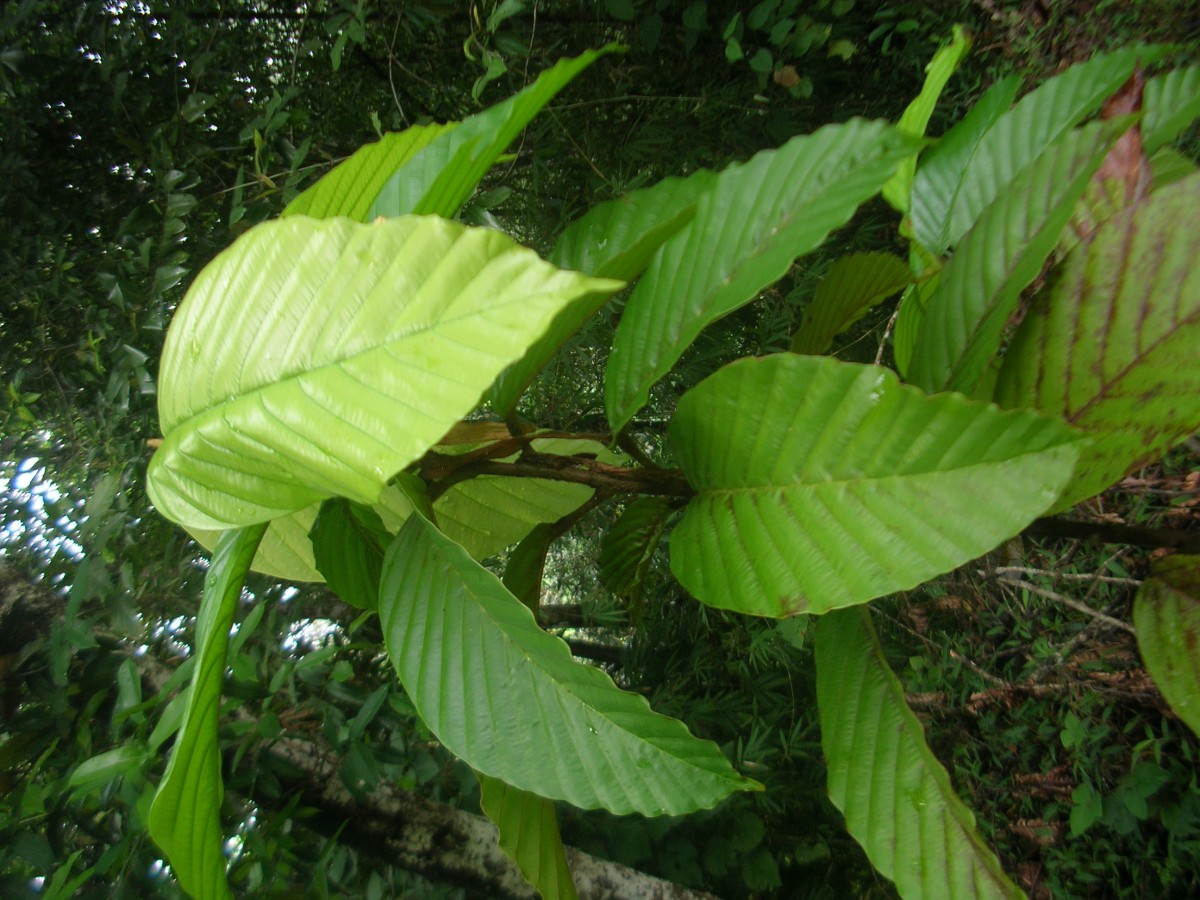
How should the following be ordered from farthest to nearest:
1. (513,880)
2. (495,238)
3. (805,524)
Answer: (513,880) → (805,524) → (495,238)

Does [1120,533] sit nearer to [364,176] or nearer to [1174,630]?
[1174,630]

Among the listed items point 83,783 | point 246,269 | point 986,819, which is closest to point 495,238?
point 246,269

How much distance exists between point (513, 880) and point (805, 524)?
0.66 metres

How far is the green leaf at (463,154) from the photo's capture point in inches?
13.5

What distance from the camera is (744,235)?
38cm

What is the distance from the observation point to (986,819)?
1141 millimetres

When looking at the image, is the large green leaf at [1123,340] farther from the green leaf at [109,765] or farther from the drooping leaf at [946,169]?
the green leaf at [109,765]

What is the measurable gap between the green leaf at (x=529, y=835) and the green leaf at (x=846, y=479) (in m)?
0.22

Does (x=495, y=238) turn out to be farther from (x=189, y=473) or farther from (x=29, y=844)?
(x=29, y=844)

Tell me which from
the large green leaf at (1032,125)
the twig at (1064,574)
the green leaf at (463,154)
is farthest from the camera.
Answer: the twig at (1064,574)

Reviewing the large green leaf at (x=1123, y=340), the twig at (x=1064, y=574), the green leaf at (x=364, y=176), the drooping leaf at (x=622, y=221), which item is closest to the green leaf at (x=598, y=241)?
the drooping leaf at (x=622, y=221)

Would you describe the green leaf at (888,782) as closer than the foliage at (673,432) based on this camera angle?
No

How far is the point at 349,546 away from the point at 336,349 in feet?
0.99

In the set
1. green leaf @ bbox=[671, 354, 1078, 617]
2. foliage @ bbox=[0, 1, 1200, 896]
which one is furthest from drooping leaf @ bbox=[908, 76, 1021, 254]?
green leaf @ bbox=[671, 354, 1078, 617]
